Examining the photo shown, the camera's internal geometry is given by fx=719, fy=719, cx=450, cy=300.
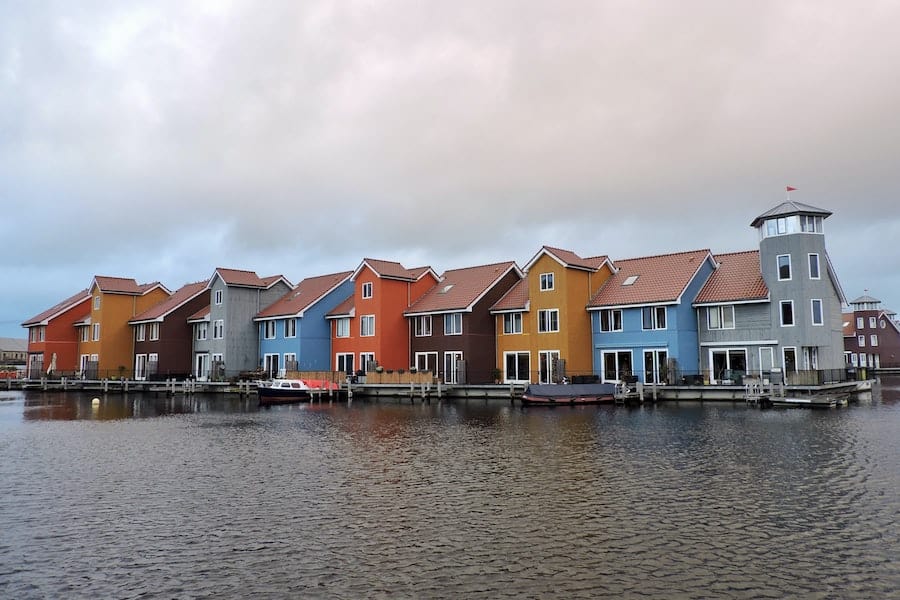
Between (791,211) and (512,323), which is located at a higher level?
(791,211)

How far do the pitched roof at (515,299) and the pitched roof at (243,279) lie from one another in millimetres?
26110

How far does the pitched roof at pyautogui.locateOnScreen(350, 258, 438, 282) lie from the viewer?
60.3 metres

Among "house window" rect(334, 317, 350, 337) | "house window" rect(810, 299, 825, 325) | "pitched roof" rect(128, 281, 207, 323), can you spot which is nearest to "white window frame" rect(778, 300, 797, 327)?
"house window" rect(810, 299, 825, 325)

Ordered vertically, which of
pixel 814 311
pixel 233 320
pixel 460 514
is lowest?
pixel 460 514

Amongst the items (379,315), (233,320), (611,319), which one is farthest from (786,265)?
(233,320)

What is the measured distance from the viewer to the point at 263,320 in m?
69.0

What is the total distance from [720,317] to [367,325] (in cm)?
2816

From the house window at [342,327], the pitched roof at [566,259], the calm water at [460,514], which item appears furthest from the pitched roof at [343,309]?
the calm water at [460,514]

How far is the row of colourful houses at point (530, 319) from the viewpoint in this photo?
153 ft

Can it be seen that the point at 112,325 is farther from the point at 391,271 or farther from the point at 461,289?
Result: the point at 461,289

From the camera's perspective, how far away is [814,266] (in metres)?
46.5

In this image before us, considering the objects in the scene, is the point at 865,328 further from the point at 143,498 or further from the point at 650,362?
the point at 143,498

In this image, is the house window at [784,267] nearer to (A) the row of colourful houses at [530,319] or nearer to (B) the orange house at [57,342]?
(A) the row of colourful houses at [530,319]

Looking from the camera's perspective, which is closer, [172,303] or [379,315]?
[379,315]
